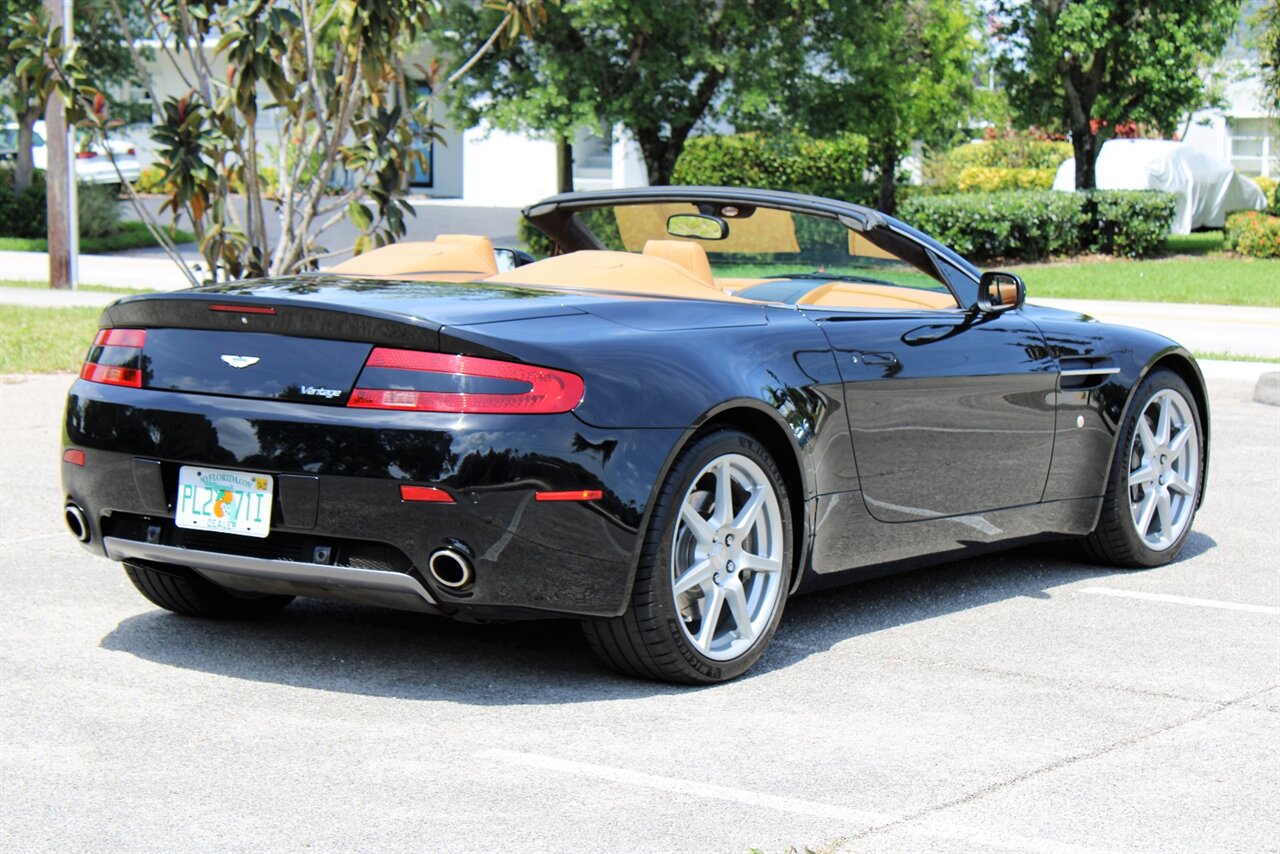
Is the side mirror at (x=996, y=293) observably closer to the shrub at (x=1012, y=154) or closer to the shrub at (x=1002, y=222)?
the shrub at (x=1002, y=222)

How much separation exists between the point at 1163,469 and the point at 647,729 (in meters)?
3.09

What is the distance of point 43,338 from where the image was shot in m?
14.0

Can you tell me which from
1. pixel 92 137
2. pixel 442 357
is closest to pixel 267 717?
pixel 442 357

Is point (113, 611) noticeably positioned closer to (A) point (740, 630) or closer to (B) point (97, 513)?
(B) point (97, 513)

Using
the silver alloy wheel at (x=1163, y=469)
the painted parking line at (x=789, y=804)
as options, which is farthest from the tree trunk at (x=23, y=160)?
the painted parking line at (x=789, y=804)

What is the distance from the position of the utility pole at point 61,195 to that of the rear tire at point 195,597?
14346 millimetres

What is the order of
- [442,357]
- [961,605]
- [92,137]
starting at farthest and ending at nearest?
1. [92,137]
2. [961,605]
3. [442,357]

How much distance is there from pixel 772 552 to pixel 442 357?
1.17 m

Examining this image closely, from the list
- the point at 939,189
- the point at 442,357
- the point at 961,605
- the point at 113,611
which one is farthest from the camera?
the point at 939,189

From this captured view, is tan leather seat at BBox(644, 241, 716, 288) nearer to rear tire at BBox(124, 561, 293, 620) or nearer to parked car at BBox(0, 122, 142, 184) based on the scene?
rear tire at BBox(124, 561, 293, 620)

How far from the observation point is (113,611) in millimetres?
5695

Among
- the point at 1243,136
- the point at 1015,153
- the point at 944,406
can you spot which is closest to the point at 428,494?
the point at 944,406

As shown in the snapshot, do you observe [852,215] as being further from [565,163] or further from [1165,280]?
[565,163]

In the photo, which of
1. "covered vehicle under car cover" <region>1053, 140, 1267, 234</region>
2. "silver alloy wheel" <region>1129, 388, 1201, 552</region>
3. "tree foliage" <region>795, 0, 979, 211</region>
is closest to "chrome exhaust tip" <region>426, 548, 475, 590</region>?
"silver alloy wheel" <region>1129, 388, 1201, 552</region>
